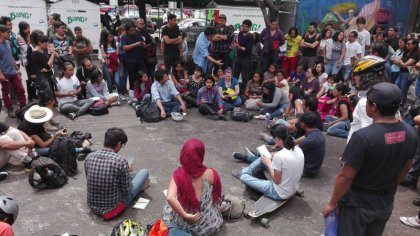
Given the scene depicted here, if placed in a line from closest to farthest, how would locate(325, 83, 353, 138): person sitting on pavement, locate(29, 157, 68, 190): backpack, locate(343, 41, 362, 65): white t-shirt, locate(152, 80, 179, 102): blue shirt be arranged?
locate(29, 157, 68, 190): backpack, locate(325, 83, 353, 138): person sitting on pavement, locate(152, 80, 179, 102): blue shirt, locate(343, 41, 362, 65): white t-shirt

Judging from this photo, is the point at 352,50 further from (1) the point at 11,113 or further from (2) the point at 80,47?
(1) the point at 11,113

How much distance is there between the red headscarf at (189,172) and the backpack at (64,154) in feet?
8.09

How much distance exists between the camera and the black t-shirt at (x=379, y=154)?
259 cm

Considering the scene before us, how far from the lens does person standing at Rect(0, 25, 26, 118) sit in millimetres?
7227

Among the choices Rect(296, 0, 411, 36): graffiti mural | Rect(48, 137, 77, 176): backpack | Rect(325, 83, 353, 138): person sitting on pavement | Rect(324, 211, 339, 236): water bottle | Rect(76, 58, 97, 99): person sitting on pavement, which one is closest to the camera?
Rect(324, 211, 339, 236): water bottle

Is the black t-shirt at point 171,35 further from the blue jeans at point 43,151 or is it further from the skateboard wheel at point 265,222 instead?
the skateboard wheel at point 265,222

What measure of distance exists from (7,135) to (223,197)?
3.27 metres

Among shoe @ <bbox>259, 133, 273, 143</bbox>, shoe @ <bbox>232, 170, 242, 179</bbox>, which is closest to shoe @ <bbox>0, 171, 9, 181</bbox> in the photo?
shoe @ <bbox>232, 170, 242, 179</bbox>

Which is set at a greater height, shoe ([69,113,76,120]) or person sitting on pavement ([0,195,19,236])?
person sitting on pavement ([0,195,19,236])

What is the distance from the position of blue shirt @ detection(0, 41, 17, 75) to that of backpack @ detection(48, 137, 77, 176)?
3.07 meters

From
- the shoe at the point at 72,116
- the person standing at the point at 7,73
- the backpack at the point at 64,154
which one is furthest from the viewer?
the shoe at the point at 72,116

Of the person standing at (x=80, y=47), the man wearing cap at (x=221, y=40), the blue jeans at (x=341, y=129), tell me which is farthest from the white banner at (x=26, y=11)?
the blue jeans at (x=341, y=129)

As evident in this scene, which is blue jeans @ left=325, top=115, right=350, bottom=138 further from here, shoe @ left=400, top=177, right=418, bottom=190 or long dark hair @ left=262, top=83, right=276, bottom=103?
shoe @ left=400, top=177, right=418, bottom=190

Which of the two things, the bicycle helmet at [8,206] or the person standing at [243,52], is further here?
the person standing at [243,52]
